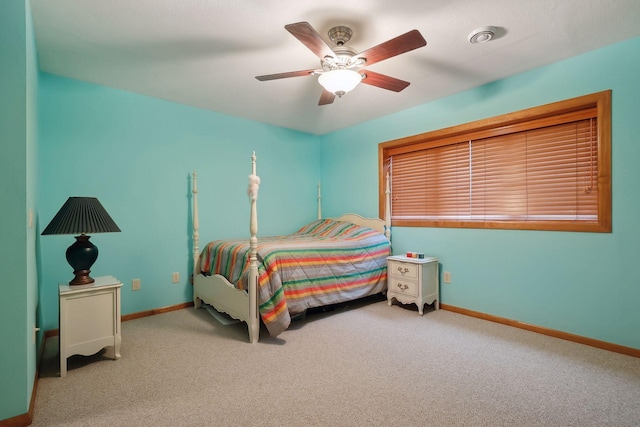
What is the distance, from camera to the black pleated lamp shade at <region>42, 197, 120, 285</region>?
6.58 feet

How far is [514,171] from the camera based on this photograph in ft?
9.46

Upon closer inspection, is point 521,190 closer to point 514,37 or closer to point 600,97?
point 600,97

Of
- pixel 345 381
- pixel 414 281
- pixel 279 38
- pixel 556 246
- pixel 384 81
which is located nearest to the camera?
pixel 345 381

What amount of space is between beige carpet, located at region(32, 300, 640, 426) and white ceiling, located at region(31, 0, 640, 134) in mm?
2214

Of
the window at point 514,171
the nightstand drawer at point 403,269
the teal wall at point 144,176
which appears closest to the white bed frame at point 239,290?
the teal wall at point 144,176

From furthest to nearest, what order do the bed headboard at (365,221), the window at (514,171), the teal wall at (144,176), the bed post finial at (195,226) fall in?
the bed headboard at (365,221), the bed post finial at (195,226), the teal wall at (144,176), the window at (514,171)

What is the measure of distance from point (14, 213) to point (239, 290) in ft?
4.93

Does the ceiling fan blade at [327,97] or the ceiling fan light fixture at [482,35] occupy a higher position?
the ceiling fan light fixture at [482,35]

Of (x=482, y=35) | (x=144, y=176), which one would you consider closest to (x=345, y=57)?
(x=482, y=35)

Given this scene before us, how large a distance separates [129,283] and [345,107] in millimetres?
2917

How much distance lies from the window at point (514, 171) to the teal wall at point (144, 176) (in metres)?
1.81

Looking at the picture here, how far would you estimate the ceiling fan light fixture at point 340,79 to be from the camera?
2.02 metres

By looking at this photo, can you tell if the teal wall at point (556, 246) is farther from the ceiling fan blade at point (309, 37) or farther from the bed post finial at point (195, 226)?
the bed post finial at point (195, 226)

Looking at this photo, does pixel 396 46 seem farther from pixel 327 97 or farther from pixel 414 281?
pixel 414 281
